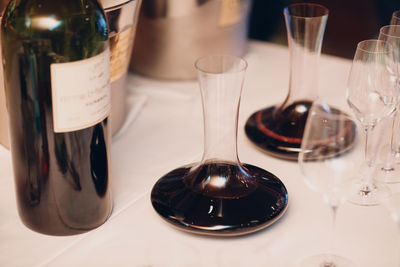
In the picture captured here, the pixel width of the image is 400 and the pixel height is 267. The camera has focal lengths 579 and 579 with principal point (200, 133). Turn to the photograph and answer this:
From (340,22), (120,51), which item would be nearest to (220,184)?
(120,51)

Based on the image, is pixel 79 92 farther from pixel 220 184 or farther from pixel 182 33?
pixel 182 33

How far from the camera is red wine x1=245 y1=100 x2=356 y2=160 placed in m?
0.79

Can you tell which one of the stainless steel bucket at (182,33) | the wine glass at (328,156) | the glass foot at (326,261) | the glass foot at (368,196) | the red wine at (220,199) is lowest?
the glass foot at (326,261)

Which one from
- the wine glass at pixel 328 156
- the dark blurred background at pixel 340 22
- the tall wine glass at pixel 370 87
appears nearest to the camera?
the wine glass at pixel 328 156

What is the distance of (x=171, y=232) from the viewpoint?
2.12 ft

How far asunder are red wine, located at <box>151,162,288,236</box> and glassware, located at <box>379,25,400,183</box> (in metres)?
0.15

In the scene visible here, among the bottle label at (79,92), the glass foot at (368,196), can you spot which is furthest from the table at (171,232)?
the bottle label at (79,92)

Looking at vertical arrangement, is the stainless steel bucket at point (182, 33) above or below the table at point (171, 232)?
above

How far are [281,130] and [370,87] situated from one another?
0.18 metres

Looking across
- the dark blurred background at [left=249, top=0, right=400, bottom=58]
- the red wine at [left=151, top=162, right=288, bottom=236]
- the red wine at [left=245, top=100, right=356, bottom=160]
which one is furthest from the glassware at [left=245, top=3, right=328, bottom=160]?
the dark blurred background at [left=249, top=0, right=400, bottom=58]

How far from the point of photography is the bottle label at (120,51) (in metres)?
0.76

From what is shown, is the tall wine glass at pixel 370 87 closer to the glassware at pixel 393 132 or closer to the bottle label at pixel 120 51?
the glassware at pixel 393 132

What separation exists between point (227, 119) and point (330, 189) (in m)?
0.15

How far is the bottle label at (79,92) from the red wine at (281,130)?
29 cm
